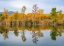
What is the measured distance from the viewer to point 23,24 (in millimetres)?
48344

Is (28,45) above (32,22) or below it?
below

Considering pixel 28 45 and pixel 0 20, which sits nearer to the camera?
pixel 28 45

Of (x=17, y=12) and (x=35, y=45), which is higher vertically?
(x=17, y=12)

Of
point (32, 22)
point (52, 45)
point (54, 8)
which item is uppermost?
point (54, 8)

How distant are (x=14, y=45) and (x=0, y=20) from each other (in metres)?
36.2

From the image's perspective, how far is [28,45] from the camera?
14438 millimetres

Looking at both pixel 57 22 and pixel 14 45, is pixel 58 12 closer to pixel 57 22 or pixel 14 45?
pixel 57 22

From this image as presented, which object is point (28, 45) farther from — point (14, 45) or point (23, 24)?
point (23, 24)

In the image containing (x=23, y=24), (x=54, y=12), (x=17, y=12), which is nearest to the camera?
(x=23, y=24)

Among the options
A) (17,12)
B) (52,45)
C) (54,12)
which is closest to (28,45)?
(52,45)

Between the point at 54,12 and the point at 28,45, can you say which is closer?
the point at 28,45

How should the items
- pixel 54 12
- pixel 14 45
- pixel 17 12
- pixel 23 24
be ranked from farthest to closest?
1. pixel 17 12
2. pixel 54 12
3. pixel 23 24
4. pixel 14 45

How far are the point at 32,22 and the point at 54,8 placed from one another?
8.95 m

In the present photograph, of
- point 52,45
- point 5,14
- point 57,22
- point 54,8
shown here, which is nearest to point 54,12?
point 54,8
